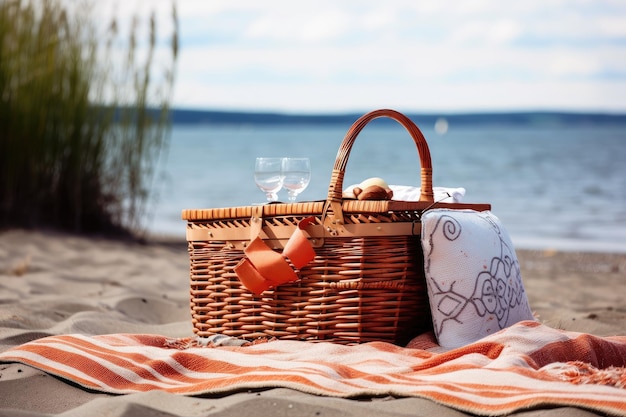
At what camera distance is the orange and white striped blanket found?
1.95 meters

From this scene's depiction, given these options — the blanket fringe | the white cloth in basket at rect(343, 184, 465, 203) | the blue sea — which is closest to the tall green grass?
the blue sea

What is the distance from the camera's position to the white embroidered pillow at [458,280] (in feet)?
8.60

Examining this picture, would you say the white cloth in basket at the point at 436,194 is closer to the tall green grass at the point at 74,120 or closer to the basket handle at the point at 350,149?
the basket handle at the point at 350,149

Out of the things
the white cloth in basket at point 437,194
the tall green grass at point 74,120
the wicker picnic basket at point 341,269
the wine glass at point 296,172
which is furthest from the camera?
the tall green grass at point 74,120

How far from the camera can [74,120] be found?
596cm

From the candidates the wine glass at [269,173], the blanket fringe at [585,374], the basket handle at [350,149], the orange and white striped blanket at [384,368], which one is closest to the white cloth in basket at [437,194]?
the basket handle at [350,149]

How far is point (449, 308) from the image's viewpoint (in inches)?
103

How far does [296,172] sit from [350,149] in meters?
0.27

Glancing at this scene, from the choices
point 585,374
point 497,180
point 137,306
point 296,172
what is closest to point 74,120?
point 137,306

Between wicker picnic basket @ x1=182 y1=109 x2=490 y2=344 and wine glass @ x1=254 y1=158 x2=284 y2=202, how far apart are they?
13 centimetres

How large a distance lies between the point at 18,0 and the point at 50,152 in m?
1.14

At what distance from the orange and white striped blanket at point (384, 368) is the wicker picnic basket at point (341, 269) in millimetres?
98

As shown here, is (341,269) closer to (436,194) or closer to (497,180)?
(436,194)

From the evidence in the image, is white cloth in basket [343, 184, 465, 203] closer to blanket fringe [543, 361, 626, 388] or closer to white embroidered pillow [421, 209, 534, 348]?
white embroidered pillow [421, 209, 534, 348]
